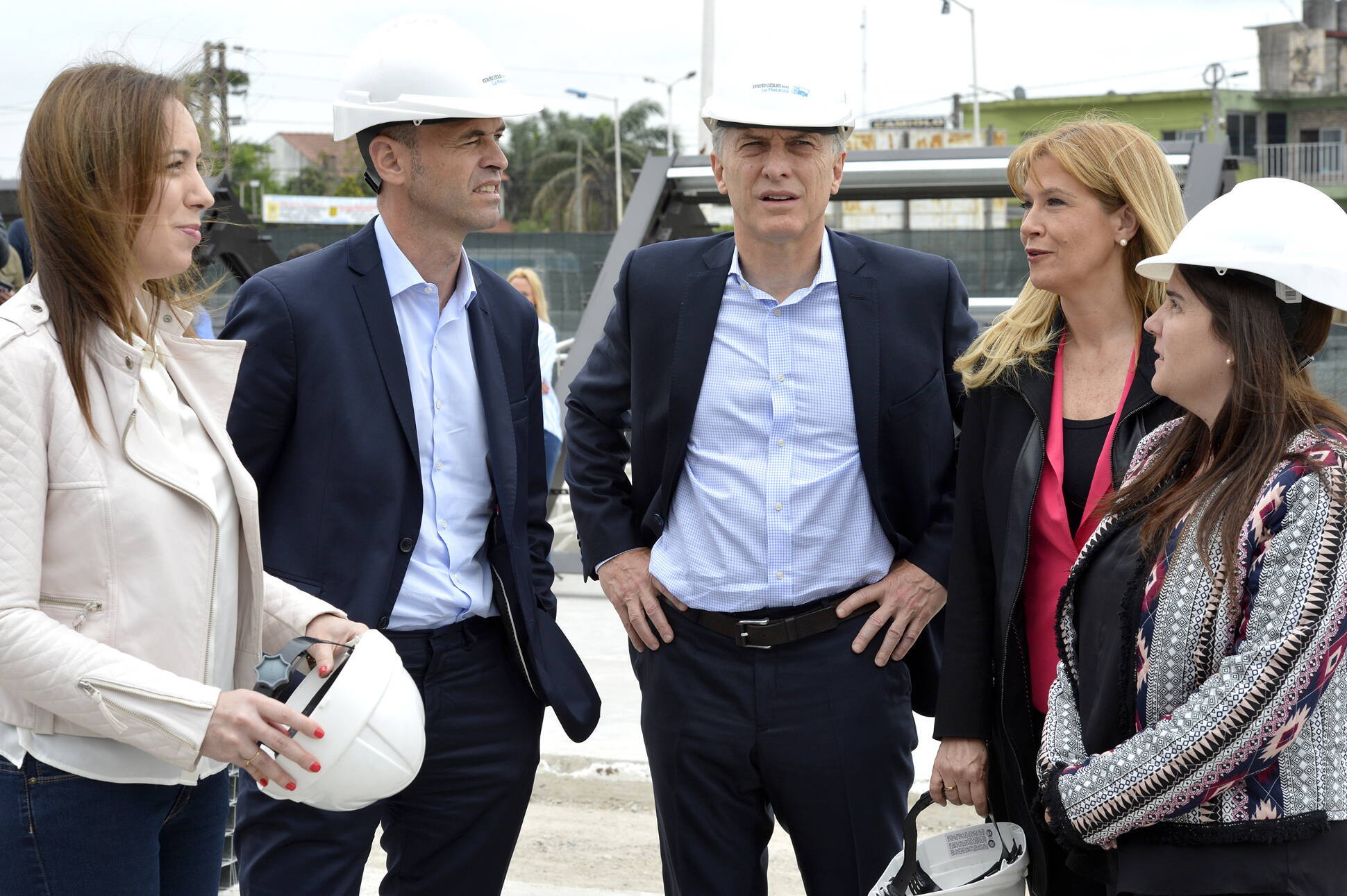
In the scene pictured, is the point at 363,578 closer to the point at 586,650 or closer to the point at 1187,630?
Answer: the point at 1187,630

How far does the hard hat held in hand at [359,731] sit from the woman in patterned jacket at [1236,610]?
1101 millimetres

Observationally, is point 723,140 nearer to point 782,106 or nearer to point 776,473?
point 782,106

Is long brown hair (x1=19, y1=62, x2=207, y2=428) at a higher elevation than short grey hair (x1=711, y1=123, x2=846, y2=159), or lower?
lower

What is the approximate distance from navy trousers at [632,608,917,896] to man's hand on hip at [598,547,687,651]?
39mm

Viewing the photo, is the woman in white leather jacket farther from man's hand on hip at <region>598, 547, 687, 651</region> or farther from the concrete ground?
the concrete ground

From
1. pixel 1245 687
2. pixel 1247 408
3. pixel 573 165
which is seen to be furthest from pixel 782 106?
pixel 573 165

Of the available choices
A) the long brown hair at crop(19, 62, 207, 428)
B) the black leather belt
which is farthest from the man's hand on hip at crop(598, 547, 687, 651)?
the long brown hair at crop(19, 62, 207, 428)

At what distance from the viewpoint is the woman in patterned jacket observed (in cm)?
198

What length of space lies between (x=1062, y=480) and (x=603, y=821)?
2613mm

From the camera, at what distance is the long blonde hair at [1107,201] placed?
2.79 m

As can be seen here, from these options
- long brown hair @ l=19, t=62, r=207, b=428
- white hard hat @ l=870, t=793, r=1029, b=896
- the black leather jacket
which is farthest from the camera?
the black leather jacket

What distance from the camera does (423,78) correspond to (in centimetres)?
279

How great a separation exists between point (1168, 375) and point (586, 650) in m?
4.54

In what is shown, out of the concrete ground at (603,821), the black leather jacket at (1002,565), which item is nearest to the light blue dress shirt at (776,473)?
the black leather jacket at (1002,565)
